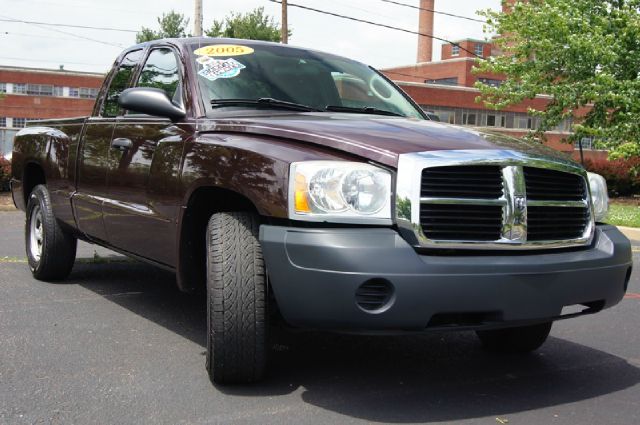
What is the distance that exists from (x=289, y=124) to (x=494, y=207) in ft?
3.48

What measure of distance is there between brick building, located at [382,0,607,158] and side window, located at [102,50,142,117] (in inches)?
1610

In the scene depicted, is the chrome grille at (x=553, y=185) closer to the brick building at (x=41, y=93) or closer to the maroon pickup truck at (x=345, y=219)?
the maroon pickup truck at (x=345, y=219)

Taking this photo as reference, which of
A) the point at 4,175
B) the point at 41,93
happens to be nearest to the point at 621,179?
the point at 4,175

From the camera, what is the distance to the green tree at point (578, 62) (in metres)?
22.3

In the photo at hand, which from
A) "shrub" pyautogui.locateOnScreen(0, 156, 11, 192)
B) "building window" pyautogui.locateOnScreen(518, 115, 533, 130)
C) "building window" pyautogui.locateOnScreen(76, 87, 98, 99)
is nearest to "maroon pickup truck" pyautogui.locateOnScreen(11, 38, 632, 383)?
"shrub" pyautogui.locateOnScreen(0, 156, 11, 192)

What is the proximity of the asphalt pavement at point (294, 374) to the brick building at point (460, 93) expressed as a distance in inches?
1636

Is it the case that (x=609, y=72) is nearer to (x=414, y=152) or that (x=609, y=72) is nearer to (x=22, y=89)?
(x=414, y=152)

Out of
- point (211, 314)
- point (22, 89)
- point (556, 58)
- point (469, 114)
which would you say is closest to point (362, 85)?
point (211, 314)

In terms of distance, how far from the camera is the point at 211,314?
3.51 meters

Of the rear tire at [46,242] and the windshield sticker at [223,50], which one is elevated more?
the windshield sticker at [223,50]

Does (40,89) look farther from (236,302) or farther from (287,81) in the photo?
(236,302)

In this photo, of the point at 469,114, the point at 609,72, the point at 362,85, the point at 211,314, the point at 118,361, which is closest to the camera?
the point at 211,314

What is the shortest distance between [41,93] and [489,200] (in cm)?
5784

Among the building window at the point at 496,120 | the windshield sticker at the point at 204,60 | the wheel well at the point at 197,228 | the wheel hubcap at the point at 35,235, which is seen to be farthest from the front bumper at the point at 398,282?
the building window at the point at 496,120
